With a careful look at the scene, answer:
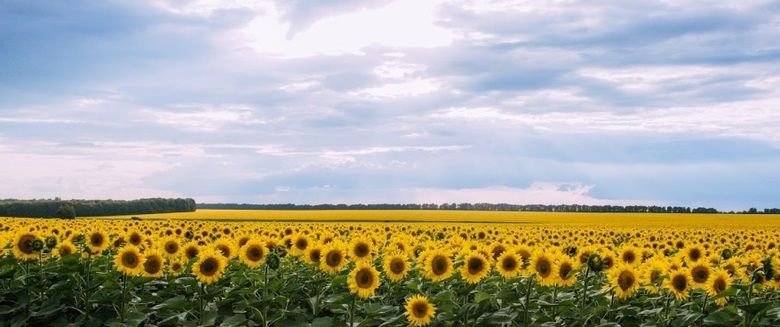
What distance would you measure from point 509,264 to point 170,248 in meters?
5.93

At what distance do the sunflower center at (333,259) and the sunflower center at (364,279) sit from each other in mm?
1292

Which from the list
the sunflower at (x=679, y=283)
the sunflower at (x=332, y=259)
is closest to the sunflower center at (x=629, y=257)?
the sunflower at (x=679, y=283)

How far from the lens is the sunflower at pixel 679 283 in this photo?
36.4 ft

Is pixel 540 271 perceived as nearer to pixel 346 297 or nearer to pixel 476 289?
pixel 476 289

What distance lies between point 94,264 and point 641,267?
9291 mm

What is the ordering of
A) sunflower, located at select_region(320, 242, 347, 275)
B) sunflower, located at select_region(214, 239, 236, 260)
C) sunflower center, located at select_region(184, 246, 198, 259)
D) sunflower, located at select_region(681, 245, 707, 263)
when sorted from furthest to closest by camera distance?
sunflower, located at select_region(681, 245, 707, 263), sunflower center, located at select_region(184, 246, 198, 259), sunflower, located at select_region(214, 239, 236, 260), sunflower, located at select_region(320, 242, 347, 275)

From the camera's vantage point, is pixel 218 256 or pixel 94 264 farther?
pixel 94 264

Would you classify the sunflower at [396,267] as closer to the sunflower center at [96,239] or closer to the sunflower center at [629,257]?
the sunflower center at [629,257]

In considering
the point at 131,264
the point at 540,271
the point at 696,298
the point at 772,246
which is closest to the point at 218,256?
the point at 131,264

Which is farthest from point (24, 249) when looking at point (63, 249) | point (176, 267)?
point (176, 267)

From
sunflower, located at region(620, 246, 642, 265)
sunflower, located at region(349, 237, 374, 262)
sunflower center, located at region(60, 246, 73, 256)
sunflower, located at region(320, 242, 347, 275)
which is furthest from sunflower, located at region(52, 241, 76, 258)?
sunflower, located at region(620, 246, 642, 265)

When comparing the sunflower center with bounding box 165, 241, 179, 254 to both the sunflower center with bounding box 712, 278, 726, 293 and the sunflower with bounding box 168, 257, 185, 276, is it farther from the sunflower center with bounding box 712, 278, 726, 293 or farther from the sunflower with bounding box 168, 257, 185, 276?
the sunflower center with bounding box 712, 278, 726, 293

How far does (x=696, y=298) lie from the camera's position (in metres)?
12.2

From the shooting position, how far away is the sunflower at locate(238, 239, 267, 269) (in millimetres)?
12672
